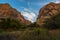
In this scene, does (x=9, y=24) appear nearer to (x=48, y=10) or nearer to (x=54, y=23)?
(x=48, y=10)

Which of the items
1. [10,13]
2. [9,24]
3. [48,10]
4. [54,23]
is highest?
[48,10]

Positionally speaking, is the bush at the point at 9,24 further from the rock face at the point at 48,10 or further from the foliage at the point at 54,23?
the foliage at the point at 54,23

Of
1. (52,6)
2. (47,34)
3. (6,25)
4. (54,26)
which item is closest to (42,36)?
(47,34)

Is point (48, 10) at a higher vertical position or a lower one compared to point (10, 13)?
higher

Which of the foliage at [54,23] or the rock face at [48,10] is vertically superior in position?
the rock face at [48,10]

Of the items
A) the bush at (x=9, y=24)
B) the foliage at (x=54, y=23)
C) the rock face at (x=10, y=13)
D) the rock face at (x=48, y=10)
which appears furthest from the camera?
the rock face at (x=10, y=13)

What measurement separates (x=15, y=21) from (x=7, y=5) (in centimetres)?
525

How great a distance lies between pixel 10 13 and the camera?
34.0 meters

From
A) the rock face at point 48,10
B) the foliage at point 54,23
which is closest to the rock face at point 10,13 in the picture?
the rock face at point 48,10

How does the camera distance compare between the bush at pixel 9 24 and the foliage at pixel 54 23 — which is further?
the bush at pixel 9 24

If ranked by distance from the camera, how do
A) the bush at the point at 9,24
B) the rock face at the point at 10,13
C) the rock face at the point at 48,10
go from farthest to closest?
the rock face at the point at 10,13
the rock face at the point at 48,10
the bush at the point at 9,24

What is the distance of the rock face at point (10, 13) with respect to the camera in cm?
3356

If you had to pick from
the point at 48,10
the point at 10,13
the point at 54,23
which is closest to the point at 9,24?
the point at 10,13

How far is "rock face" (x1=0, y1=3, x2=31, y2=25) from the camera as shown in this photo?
33562 millimetres
